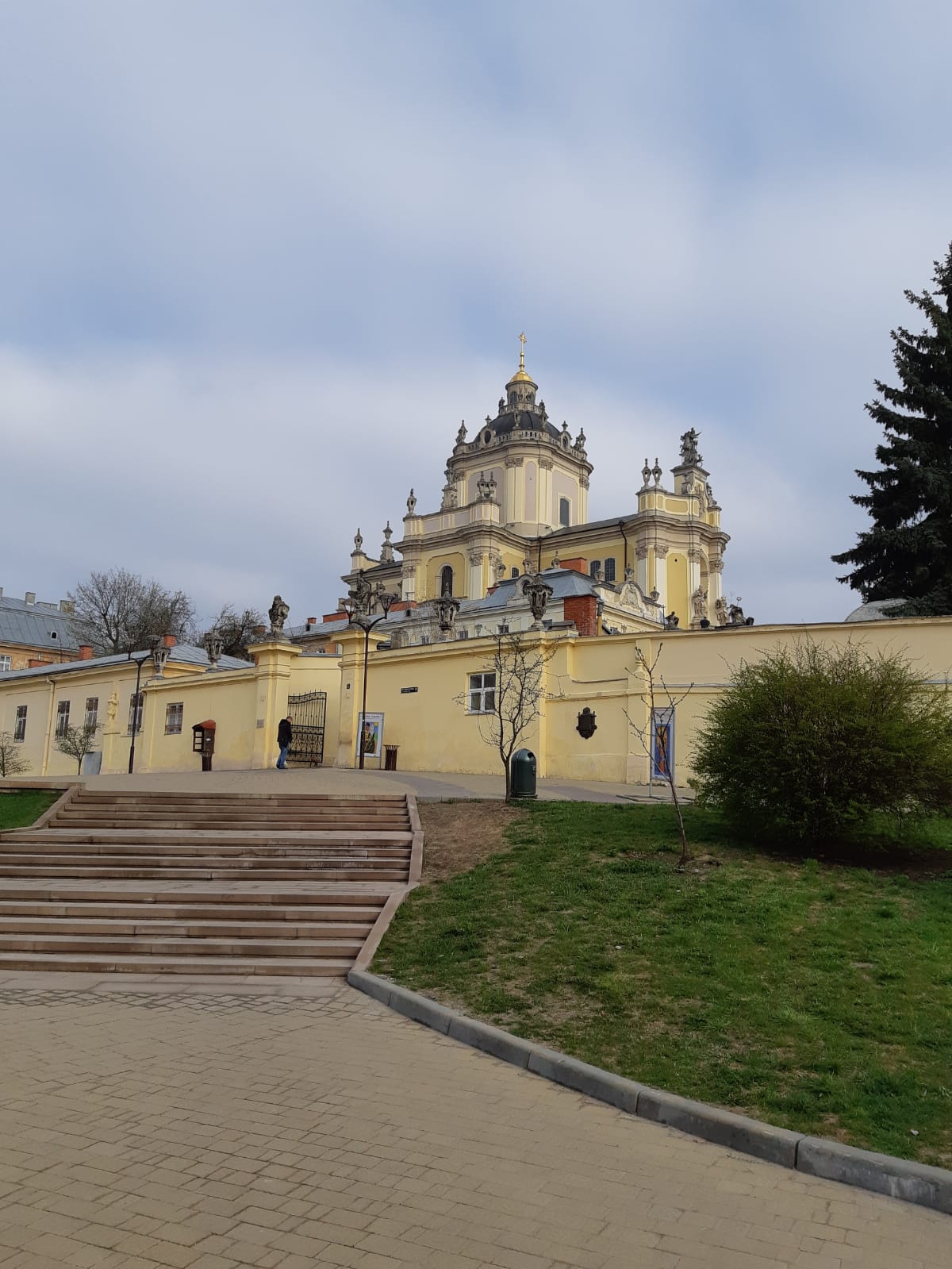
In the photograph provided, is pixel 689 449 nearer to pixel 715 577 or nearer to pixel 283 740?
pixel 715 577

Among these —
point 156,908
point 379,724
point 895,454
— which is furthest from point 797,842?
point 895,454

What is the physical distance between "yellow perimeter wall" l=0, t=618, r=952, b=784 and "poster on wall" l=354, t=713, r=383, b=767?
0.34m

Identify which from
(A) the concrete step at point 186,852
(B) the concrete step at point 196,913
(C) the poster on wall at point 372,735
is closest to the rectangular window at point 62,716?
(C) the poster on wall at point 372,735

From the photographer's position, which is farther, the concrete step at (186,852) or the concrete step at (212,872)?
the concrete step at (186,852)

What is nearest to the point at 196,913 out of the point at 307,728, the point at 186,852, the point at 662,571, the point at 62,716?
the point at 186,852

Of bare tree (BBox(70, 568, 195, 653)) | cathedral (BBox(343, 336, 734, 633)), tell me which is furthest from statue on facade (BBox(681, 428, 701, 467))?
bare tree (BBox(70, 568, 195, 653))

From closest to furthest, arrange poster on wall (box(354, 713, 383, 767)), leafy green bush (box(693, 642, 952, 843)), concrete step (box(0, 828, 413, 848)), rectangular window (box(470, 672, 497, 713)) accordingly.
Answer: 1. leafy green bush (box(693, 642, 952, 843))
2. concrete step (box(0, 828, 413, 848))
3. rectangular window (box(470, 672, 497, 713))
4. poster on wall (box(354, 713, 383, 767))

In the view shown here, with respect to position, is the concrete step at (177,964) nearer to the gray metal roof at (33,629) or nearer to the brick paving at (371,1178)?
the brick paving at (371,1178)

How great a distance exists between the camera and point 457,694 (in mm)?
24938

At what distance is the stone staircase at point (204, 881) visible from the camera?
403 inches

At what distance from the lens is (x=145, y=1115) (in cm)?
578

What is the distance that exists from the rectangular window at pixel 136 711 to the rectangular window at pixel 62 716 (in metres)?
5.00

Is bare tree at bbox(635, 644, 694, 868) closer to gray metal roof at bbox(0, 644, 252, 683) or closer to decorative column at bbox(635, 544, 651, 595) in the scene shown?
gray metal roof at bbox(0, 644, 252, 683)

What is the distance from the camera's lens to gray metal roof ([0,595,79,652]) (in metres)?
77.5
